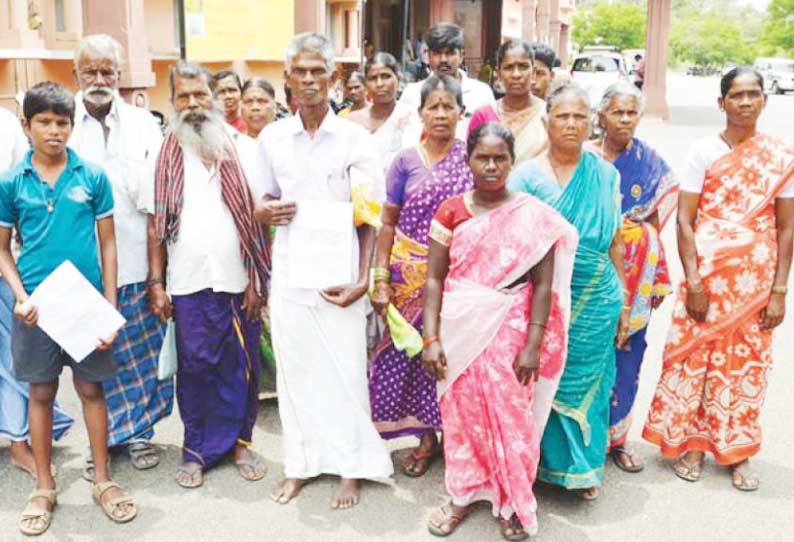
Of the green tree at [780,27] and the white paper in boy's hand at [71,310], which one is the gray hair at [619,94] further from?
the green tree at [780,27]

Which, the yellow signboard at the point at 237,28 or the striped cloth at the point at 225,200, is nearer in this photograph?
the striped cloth at the point at 225,200

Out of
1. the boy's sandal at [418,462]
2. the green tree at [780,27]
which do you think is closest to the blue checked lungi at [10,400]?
the boy's sandal at [418,462]

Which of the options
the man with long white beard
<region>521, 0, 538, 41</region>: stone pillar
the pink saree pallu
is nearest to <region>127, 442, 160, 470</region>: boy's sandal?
the man with long white beard

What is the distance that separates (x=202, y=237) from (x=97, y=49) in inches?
36.7


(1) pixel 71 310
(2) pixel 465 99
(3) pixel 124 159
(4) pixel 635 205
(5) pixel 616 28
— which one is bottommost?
(1) pixel 71 310

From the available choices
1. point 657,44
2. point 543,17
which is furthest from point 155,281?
point 543,17

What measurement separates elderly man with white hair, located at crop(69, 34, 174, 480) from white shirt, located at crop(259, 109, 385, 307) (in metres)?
0.57

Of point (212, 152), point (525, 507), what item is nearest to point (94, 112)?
point (212, 152)

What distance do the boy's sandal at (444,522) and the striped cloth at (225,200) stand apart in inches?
48.8

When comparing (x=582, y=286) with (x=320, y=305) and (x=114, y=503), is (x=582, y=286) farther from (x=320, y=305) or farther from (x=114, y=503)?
(x=114, y=503)

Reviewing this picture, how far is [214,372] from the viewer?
12.6 ft

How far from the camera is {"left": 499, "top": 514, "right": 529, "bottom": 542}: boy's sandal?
3.34 metres

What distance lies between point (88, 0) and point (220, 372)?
6.32 m

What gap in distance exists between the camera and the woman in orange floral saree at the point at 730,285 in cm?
362
